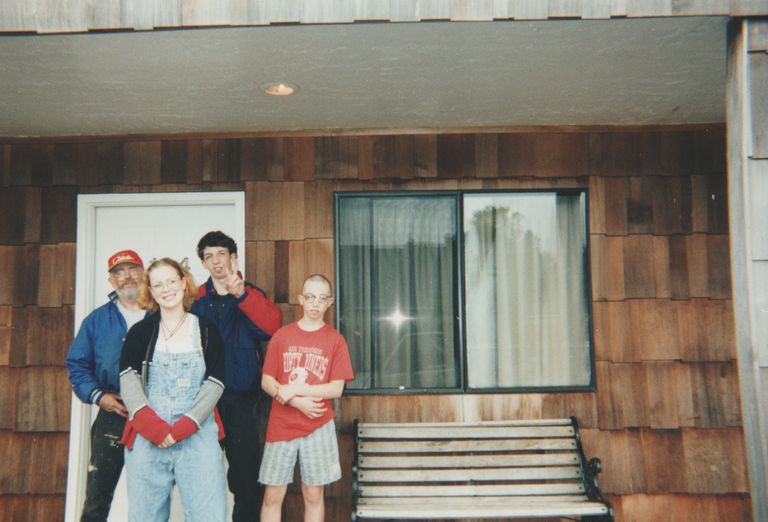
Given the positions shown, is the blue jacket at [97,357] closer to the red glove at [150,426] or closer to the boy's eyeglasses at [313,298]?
the red glove at [150,426]

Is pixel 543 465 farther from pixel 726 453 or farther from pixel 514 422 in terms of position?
pixel 726 453

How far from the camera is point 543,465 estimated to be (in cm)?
292

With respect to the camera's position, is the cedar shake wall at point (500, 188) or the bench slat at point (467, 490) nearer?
the bench slat at point (467, 490)

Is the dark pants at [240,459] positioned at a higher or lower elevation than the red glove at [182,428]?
lower

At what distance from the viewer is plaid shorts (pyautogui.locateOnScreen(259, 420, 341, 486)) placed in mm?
2482

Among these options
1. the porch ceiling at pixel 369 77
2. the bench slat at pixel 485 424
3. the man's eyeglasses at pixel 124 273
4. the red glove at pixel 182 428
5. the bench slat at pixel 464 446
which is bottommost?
the bench slat at pixel 464 446

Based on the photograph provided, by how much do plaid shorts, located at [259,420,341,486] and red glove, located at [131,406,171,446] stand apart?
61cm

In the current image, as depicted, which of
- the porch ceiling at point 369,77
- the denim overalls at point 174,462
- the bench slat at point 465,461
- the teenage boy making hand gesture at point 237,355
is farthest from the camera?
the bench slat at point 465,461

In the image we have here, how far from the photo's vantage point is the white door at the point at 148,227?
3240 mm

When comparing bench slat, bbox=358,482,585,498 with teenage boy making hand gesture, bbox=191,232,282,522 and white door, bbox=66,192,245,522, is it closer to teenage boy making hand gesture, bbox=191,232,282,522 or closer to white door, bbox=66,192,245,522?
teenage boy making hand gesture, bbox=191,232,282,522

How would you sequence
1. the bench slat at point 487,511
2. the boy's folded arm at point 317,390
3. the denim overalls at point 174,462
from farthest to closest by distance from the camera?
the bench slat at point 487,511, the boy's folded arm at point 317,390, the denim overalls at point 174,462

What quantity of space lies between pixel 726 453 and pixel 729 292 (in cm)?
100

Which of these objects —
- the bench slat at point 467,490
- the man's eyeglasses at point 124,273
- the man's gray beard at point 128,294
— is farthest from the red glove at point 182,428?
the bench slat at point 467,490

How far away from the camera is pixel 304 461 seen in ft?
8.17
